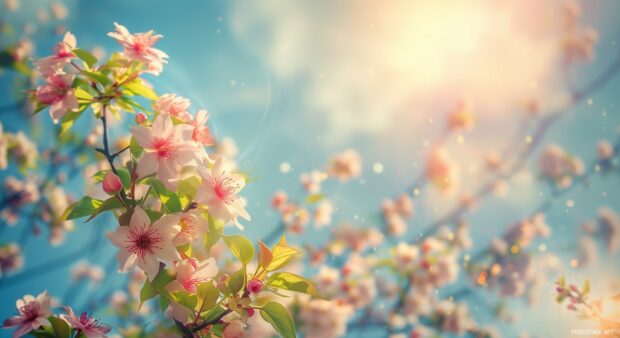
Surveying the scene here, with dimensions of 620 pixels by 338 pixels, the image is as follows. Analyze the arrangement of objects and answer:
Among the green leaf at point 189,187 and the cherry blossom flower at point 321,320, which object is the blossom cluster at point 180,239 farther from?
the cherry blossom flower at point 321,320

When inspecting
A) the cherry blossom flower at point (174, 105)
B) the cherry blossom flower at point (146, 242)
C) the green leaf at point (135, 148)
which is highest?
the cherry blossom flower at point (174, 105)

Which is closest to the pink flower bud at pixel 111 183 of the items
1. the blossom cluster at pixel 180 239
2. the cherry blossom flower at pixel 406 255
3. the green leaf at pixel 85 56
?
the blossom cluster at pixel 180 239

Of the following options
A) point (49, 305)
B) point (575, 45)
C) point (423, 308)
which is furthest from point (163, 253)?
point (575, 45)

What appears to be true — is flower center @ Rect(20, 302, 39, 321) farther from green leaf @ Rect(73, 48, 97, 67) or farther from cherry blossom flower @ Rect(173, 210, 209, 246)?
green leaf @ Rect(73, 48, 97, 67)

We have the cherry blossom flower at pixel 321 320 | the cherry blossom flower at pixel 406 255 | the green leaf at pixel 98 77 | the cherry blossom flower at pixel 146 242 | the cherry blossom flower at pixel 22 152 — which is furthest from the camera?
the cherry blossom flower at pixel 406 255

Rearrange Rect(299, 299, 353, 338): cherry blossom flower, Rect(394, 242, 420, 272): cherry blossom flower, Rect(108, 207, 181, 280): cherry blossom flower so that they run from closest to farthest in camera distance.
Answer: Rect(108, 207, 181, 280): cherry blossom flower → Rect(299, 299, 353, 338): cherry blossom flower → Rect(394, 242, 420, 272): cherry blossom flower

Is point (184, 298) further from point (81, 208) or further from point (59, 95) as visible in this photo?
point (59, 95)

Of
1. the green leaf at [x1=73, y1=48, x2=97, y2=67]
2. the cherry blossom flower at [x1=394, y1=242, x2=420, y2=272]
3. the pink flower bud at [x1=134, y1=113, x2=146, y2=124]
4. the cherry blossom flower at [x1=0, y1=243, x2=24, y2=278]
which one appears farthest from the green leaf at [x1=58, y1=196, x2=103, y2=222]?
the cherry blossom flower at [x1=0, y1=243, x2=24, y2=278]

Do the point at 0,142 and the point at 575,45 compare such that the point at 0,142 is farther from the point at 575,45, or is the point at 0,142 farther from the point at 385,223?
the point at 575,45
